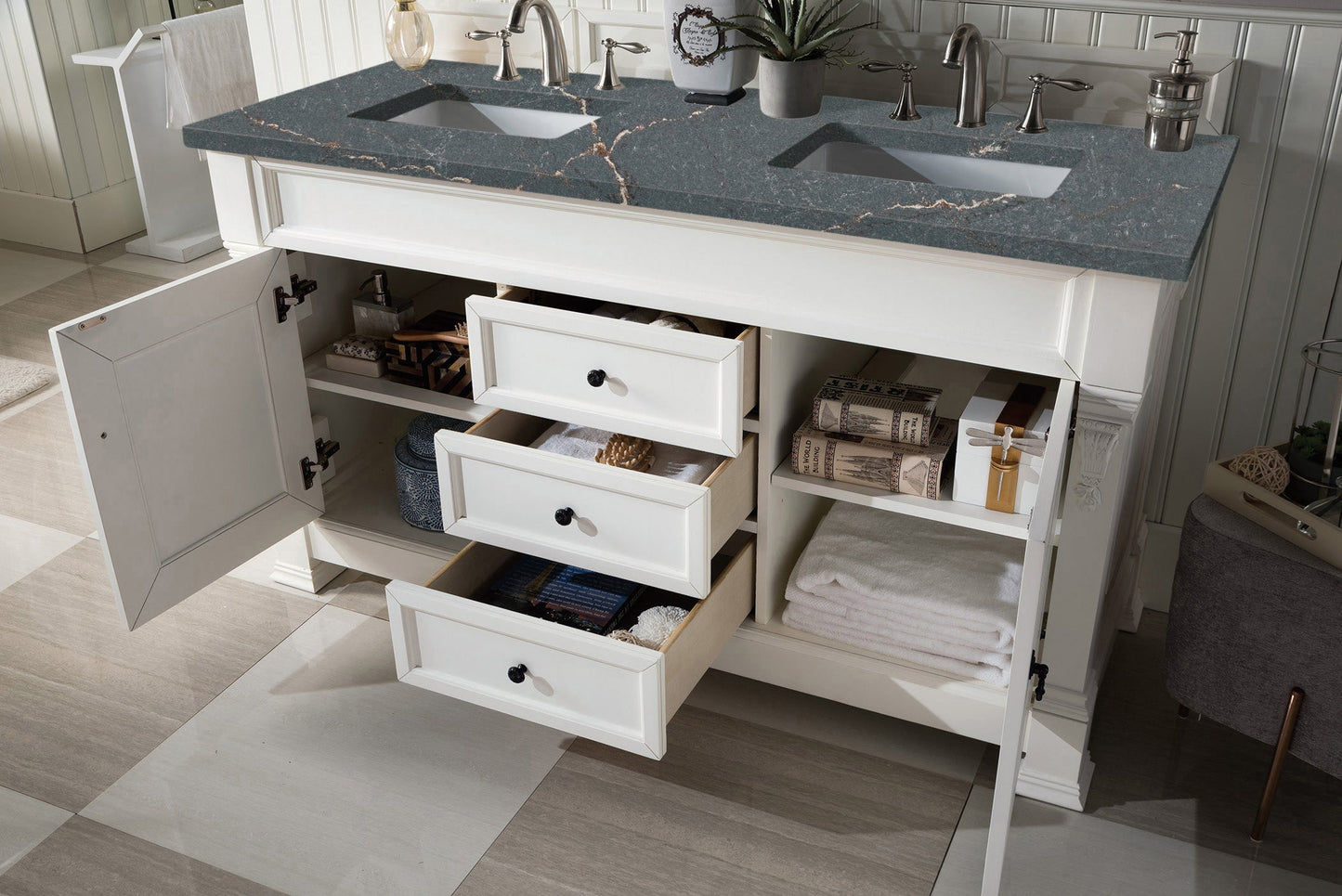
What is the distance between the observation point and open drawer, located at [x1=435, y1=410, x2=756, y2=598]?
1552 millimetres

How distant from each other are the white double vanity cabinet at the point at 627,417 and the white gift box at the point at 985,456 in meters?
0.03

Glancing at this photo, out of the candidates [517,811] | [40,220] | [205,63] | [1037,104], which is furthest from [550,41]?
[40,220]

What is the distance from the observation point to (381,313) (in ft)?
6.75

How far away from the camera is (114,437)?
5.41 feet

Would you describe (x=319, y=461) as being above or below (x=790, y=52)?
below

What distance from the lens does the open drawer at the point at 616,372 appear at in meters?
1.53

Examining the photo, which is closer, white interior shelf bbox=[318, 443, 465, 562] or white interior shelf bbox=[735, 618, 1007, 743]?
white interior shelf bbox=[735, 618, 1007, 743]

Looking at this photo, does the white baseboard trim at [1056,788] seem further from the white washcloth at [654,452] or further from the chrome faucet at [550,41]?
the chrome faucet at [550,41]

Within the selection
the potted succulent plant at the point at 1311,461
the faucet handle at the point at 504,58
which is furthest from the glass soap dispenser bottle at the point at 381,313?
the potted succulent plant at the point at 1311,461

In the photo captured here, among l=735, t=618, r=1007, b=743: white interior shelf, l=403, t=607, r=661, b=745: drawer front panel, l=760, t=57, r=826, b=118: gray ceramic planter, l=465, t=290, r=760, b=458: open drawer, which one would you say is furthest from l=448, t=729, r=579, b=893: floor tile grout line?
l=760, t=57, r=826, b=118: gray ceramic planter

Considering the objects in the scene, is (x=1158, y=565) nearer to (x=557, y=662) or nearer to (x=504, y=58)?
(x=557, y=662)

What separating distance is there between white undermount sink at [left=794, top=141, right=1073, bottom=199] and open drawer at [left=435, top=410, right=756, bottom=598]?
0.44 meters

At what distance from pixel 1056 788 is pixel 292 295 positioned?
1371 mm

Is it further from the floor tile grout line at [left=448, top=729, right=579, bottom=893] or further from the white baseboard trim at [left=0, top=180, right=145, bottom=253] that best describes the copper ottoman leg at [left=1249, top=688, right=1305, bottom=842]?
the white baseboard trim at [left=0, top=180, right=145, bottom=253]
